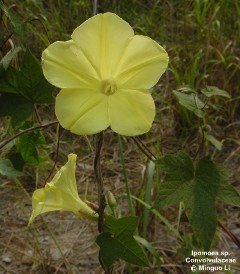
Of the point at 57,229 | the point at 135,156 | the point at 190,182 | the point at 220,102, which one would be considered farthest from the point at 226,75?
the point at 190,182

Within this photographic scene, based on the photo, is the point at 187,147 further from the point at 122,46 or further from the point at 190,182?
the point at 122,46

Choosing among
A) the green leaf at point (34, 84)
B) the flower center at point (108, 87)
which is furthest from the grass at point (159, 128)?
the flower center at point (108, 87)

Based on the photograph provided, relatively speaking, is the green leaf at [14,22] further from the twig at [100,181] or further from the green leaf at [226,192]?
the green leaf at [226,192]

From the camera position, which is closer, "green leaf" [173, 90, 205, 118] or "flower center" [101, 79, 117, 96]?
"flower center" [101, 79, 117, 96]

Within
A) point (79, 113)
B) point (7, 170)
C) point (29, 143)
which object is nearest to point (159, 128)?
point (29, 143)

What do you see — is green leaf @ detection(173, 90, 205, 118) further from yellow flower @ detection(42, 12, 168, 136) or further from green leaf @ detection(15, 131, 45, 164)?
green leaf @ detection(15, 131, 45, 164)

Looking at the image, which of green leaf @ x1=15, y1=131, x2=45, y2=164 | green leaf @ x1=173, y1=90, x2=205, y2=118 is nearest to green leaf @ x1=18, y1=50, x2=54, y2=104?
green leaf @ x1=15, y1=131, x2=45, y2=164
